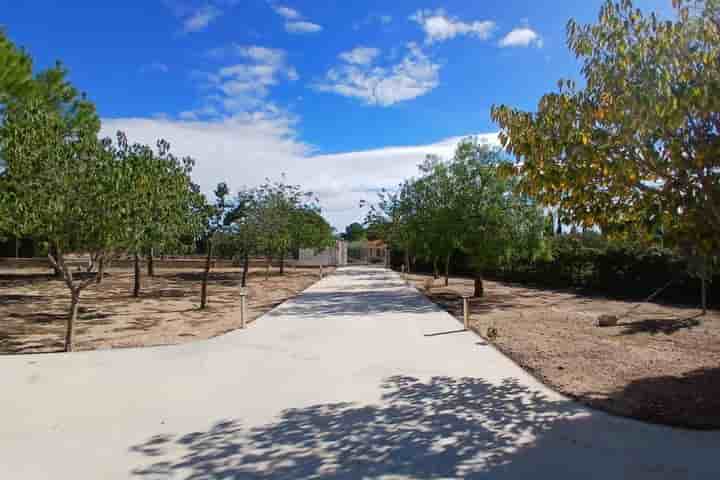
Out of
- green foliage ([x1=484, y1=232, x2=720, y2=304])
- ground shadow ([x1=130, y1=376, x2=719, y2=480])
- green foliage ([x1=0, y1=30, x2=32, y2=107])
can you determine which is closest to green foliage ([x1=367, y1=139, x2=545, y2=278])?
green foliage ([x1=484, y1=232, x2=720, y2=304])

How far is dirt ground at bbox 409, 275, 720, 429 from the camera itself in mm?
5488

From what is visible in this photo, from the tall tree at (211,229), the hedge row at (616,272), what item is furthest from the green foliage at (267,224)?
the hedge row at (616,272)

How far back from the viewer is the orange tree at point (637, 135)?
179 inches

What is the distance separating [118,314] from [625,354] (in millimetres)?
13535

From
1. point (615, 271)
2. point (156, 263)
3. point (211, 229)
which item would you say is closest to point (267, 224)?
point (211, 229)

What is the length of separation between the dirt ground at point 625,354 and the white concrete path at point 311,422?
463 millimetres

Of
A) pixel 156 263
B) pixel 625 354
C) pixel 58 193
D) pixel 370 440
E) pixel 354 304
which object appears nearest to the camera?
pixel 370 440

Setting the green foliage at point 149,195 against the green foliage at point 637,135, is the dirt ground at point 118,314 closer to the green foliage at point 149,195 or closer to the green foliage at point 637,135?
the green foliage at point 149,195

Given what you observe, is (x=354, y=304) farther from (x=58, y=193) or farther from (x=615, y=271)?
(x=615, y=271)

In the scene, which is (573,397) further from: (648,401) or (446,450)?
(446,450)

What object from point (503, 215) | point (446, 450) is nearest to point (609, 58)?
point (446, 450)

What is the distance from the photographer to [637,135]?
4.89m

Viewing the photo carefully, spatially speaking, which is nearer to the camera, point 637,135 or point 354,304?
point 637,135

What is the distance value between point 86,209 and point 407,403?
271 inches
